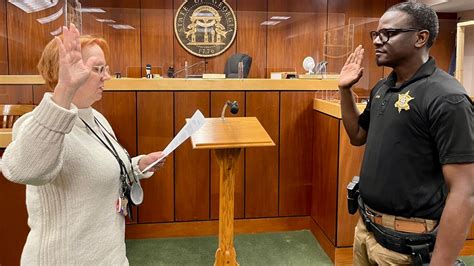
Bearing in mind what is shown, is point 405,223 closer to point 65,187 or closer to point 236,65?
point 65,187

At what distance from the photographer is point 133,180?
4.99 ft

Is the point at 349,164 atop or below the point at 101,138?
below

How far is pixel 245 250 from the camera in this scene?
10.4ft

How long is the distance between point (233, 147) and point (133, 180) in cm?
71

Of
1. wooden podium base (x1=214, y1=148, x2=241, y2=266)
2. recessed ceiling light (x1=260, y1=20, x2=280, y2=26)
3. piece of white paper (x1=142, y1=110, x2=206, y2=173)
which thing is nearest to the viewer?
piece of white paper (x1=142, y1=110, x2=206, y2=173)

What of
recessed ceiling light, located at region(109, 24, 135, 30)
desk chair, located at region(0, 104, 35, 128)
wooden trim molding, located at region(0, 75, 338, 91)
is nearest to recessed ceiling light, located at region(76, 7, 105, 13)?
recessed ceiling light, located at region(109, 24, 135, 30)

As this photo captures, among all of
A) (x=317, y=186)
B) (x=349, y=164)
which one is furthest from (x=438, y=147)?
(x=317, y=186)

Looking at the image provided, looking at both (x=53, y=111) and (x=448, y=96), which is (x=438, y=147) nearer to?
(x=448, y=96)

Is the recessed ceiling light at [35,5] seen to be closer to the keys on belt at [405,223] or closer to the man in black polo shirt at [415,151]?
the man in black polo shirt at [415,151]

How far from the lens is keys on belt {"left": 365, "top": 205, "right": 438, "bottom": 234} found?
4.83 ft

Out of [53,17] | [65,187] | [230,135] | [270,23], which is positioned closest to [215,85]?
[230,135]

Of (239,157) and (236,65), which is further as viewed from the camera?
(236,65)

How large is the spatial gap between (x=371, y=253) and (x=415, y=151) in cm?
46

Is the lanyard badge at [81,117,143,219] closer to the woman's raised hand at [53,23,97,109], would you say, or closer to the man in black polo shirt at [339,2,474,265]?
the woman's raised hand at [53,23,97,109]
